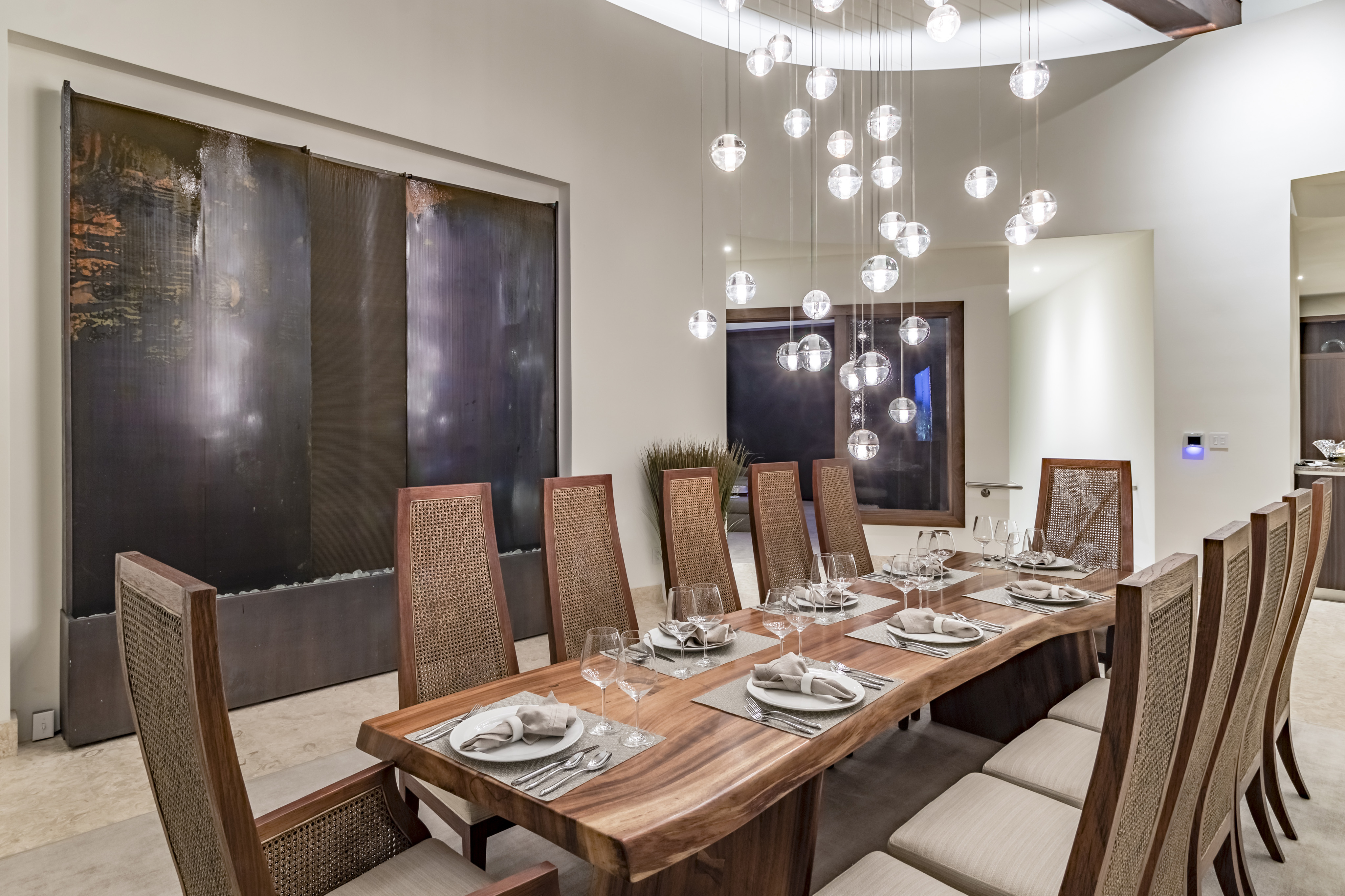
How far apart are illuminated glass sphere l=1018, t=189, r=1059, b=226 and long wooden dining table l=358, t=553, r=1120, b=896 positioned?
126 cm

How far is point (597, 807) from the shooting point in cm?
118

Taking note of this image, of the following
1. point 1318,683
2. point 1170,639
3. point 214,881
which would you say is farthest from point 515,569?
point 1318,683

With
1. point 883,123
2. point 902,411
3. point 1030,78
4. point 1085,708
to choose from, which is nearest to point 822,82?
point 883,123

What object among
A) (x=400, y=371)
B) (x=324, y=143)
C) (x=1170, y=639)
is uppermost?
(x=324, y=143)

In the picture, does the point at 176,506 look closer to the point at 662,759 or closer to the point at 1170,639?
the point at 662,759

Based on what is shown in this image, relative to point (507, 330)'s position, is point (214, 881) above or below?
below

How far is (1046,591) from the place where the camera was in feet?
8.01

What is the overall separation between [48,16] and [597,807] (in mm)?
3550

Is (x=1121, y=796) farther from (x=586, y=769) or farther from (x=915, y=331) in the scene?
(x=915, y=331)

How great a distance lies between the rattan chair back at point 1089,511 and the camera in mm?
3211

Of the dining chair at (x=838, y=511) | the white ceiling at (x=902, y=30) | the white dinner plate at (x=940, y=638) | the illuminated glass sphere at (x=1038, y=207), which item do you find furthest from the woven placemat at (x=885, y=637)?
the white ceiling at (x=902, y=30)

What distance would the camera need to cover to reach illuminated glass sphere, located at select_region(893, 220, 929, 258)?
2.38 m

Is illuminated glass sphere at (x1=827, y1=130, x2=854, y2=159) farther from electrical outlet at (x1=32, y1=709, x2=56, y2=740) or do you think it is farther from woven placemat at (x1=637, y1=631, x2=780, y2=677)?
electrical outlet at (x1=32, y1=709, x2=56, y2=740)

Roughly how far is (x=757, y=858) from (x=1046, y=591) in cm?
133
